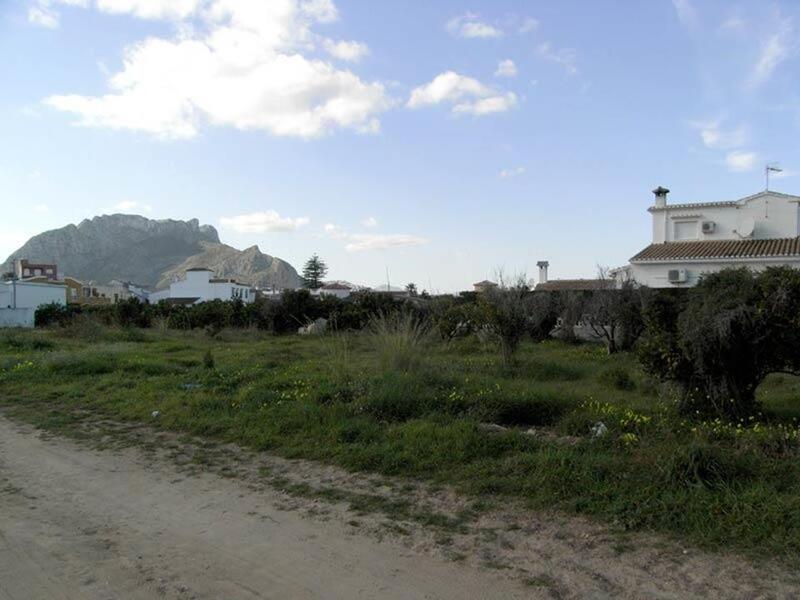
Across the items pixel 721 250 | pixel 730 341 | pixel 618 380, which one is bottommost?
pixel 618 380

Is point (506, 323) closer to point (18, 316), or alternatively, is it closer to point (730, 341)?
point (730, 341)

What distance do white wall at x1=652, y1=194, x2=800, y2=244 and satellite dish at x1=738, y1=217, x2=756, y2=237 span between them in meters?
0.05

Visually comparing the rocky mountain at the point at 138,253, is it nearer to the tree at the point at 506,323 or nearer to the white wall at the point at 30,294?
the white wall at the point at 30,294

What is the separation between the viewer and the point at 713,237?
2888 centimetres

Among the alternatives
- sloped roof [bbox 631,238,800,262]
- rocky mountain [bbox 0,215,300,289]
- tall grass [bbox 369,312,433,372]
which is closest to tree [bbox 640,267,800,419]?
tall grass [bbox 369,312,433,372]

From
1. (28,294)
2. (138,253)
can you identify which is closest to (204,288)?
(28,294)

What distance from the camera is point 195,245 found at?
175750 mm

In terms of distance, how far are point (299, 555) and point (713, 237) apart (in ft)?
99.6

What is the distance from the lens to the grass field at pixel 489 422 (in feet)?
13.2

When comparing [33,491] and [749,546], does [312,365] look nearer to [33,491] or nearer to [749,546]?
[33,491]

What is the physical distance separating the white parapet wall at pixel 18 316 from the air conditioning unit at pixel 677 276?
34.4m

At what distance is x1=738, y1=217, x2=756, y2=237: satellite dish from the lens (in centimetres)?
2802

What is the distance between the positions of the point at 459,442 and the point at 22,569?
136 inches

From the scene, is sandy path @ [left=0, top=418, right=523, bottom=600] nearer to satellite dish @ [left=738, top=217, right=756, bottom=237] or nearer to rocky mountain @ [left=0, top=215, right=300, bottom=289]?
satellite dish @ [left=738, top=217, right=756, bottom=237]
